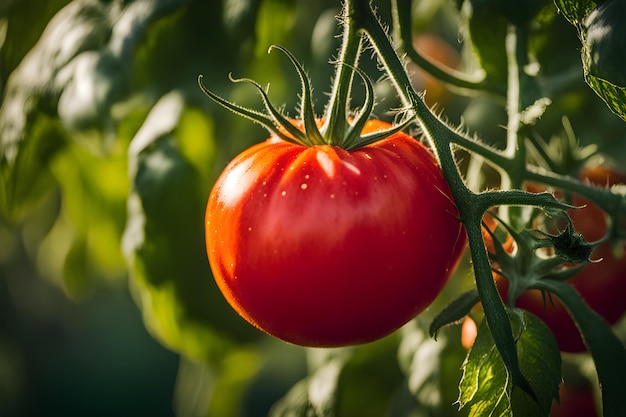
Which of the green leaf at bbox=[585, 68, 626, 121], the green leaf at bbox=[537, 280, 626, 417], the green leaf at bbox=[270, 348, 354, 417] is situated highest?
the green leaf at bbox=[585, 68, 626, 121]

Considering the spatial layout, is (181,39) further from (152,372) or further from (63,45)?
(152,372)

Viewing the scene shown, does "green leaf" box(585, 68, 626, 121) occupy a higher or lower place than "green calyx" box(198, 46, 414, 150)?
higher

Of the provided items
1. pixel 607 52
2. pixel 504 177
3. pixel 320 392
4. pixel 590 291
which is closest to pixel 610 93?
pixel 607 52

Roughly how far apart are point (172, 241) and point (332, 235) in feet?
1.18

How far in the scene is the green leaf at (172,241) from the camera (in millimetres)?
843

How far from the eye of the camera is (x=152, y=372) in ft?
13.9

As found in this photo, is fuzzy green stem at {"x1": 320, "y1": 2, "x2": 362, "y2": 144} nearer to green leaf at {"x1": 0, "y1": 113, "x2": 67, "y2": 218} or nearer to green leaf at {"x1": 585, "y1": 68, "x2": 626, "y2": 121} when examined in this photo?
green leaf at {"x1": 585, "y1": 68, "x2": 626, "y2": 121}

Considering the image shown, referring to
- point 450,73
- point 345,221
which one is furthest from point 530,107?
point 345,221

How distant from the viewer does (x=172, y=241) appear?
0.87 m

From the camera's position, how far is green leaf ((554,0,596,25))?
0.56 meters

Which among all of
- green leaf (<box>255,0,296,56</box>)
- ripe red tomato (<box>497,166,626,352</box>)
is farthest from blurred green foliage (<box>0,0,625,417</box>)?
ripe red tomato (<box>497,166,626,352</box>)

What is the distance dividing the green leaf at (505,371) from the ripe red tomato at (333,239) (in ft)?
0.18

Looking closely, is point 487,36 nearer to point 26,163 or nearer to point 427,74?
point 427,74

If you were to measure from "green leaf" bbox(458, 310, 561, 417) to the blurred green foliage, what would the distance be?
0.24m
